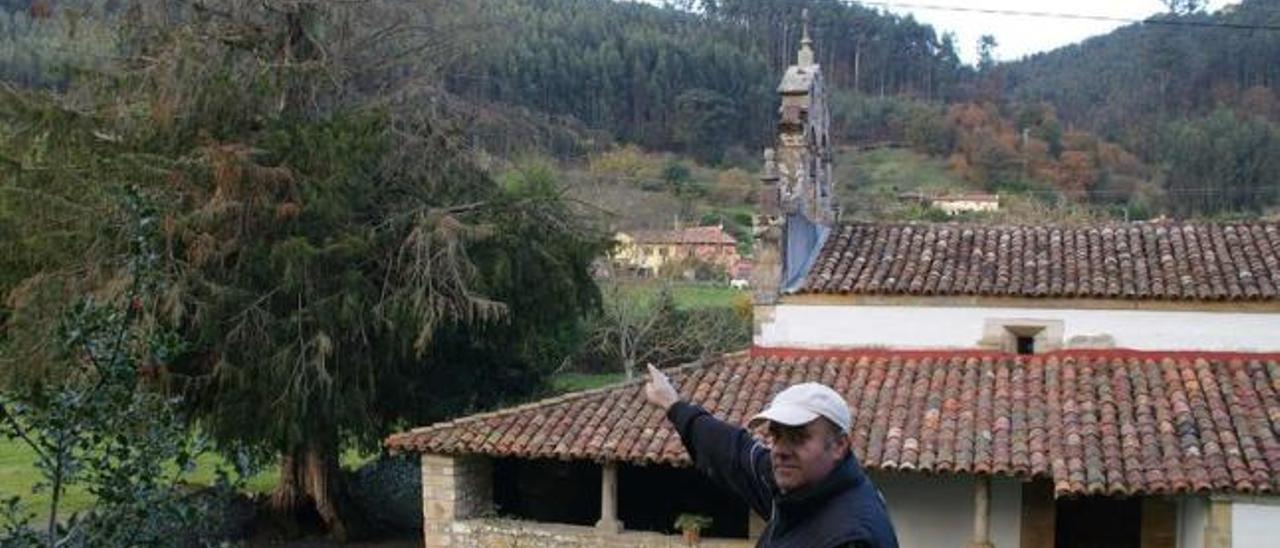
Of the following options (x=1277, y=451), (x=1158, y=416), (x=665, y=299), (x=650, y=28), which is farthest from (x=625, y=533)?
(x=650, y=28)

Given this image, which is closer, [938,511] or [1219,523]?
[1219,523]

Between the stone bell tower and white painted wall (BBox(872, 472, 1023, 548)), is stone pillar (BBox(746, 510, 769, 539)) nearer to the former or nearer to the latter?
white painted wall (BBox(872, 472, 1023, 548))

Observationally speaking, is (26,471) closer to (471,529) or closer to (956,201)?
(471,529)

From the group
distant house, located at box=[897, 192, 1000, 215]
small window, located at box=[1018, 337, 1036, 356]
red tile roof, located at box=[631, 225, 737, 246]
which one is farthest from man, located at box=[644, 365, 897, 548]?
distant house, located at box=[897, 192, 1000, 215]

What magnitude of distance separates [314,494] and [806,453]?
15909 millimetres

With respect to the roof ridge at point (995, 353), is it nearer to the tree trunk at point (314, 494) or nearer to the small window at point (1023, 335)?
the small window at point (1023, 335)

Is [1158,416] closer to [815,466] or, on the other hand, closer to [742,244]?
[815,466]

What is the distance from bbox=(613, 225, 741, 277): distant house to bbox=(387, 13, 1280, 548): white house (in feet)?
53.2

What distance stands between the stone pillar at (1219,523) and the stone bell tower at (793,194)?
529cm

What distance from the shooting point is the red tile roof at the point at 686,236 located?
1387 inches

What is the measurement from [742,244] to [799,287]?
33838 mm

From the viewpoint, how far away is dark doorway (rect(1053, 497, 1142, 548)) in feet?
43.4

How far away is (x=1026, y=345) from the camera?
549 inches

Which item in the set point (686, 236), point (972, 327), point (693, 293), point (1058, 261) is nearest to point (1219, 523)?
point (972, 327)
